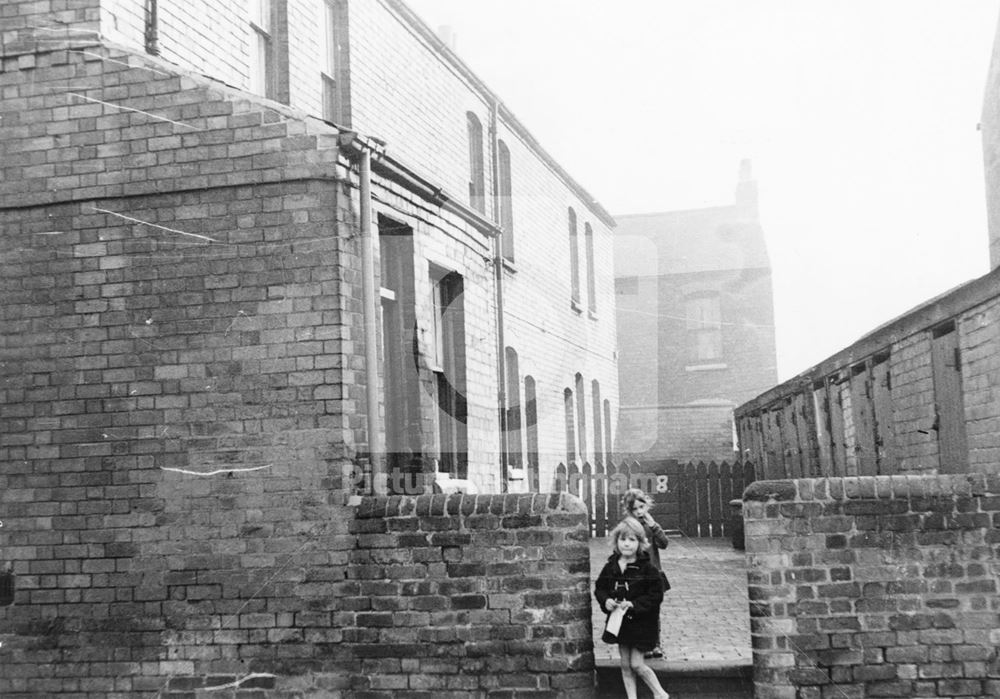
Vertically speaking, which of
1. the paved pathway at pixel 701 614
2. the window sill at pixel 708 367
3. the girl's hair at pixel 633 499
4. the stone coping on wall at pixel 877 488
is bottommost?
the paved pathway at pixel 701 614

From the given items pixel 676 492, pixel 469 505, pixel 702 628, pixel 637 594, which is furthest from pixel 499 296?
pixel 637 594

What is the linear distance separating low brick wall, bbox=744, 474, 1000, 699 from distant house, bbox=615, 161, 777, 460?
83.7 feet

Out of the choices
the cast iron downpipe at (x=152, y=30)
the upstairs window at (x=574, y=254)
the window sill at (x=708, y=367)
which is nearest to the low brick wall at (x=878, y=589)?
the cast iron downpipe at (x=152, y=30)

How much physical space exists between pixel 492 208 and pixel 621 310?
62.3 feet

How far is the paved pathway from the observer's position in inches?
288

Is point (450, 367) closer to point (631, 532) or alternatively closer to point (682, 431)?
point (631, 532)

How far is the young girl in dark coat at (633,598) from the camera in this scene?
638 cm

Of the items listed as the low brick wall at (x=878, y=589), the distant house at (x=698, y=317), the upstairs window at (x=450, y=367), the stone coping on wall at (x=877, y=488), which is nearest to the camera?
the low brick wall at (x=878, y=589)

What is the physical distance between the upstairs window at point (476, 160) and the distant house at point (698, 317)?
627 inches

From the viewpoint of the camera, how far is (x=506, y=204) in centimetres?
1941

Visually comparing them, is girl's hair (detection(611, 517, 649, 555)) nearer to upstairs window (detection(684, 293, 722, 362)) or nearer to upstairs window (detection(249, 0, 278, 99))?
upstairs window (detection(249, 0, 278, 99))

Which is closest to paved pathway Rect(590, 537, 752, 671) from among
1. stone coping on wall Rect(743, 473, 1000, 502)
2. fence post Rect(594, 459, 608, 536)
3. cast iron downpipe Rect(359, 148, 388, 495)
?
stone coping on wall Rect(743, 473, 1000, 502)

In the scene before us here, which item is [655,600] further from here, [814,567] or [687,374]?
[687,374]

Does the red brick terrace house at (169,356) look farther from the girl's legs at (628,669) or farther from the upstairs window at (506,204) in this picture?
the upstairs window at (506,204)
